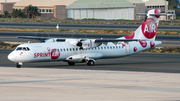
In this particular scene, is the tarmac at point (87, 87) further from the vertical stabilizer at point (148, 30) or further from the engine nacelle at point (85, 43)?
the vertical stabilizer at point (148, 30)

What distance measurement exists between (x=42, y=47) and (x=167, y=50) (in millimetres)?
23784

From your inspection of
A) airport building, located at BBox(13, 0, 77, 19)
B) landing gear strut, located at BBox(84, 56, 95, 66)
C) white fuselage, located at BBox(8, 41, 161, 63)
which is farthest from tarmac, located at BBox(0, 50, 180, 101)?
airport building, located at BBox(13, 0, 77, 19)

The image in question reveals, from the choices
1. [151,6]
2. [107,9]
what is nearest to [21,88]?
[107,9]

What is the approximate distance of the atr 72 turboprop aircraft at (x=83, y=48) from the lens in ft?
92.2

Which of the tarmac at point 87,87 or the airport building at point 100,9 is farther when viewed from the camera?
the airport building at point 100,9

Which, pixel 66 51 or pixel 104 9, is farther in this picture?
pixel 104 9

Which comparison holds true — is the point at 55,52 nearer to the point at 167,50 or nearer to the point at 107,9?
the point at 167,50

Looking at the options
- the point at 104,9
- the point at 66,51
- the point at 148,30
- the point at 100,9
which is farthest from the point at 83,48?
the point at 104,9

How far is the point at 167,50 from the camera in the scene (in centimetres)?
4700

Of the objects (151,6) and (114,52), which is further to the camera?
(151,6)

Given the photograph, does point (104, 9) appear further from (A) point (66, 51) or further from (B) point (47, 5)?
(A) point (66, 51)

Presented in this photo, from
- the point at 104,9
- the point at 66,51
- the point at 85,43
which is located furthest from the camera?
the point at 104,9

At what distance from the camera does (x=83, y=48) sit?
31.6 metres

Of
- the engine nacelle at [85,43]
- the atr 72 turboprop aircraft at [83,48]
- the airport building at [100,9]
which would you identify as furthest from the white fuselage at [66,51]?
the airport building at [100,9]
